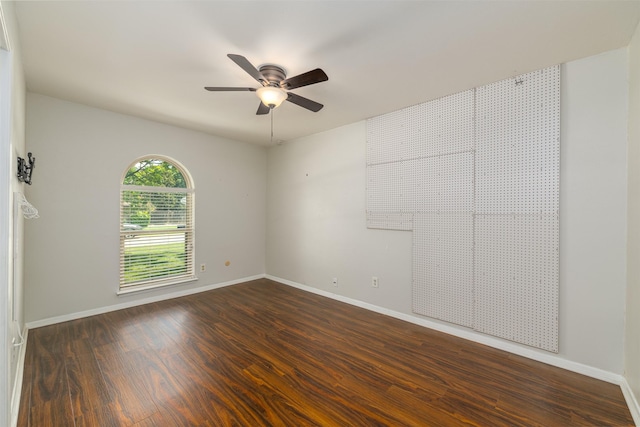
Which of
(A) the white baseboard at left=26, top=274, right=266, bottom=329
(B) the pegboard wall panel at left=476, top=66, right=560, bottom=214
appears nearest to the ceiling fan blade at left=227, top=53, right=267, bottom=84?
(B) the pegboard wall panel at left=476, top=66, right=560, bottom=214

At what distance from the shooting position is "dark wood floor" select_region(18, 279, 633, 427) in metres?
1.71

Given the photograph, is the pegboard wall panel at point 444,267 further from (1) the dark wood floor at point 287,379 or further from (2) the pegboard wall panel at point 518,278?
(1) the dark wood floor at point 287,379

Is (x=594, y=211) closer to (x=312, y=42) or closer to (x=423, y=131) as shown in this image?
(x=423, y=131)

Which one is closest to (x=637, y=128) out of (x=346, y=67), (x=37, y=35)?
(x=346, y=67)

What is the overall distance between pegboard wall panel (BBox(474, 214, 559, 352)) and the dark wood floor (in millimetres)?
252

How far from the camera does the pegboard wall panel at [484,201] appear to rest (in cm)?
231

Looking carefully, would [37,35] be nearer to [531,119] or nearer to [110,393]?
[110,393]

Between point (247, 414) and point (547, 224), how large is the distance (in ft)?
9.17

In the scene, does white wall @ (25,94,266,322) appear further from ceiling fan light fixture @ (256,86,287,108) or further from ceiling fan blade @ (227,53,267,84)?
ceiling fan blade @ (227,53,267,84)

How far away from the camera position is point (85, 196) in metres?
3.24

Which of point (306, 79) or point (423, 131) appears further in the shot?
point (423, 131)

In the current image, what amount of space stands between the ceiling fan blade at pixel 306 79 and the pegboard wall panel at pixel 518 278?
2.05 m

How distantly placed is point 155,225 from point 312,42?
338 centimetres

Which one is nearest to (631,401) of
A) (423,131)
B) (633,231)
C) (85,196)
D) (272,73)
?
(633,231)
